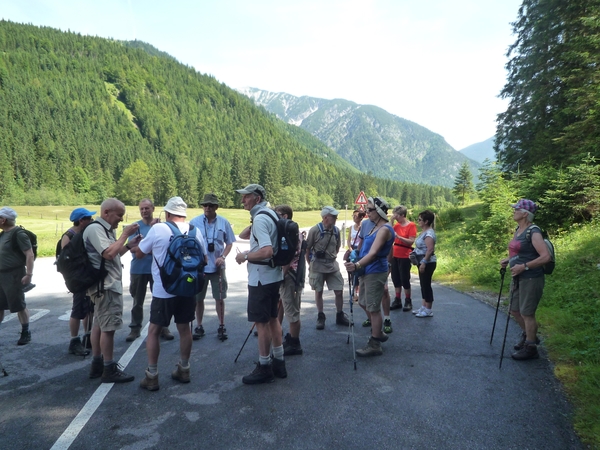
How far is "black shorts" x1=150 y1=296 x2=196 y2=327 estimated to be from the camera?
3.97 meters

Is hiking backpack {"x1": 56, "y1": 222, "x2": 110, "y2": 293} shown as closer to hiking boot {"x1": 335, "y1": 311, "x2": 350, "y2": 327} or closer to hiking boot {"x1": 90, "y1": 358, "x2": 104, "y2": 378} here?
hiking boot {"x1": 90, "y1": 358, "x2": 104, "y2": 378}

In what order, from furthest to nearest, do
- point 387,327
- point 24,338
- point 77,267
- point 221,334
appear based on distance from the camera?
point 387,327
point 221,334
point 24,338
point 77,267

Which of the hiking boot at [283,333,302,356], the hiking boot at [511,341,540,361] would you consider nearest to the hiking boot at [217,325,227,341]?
the hiking boot at [283,333,302,356]

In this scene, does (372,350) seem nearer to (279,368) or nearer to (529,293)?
(279,368)

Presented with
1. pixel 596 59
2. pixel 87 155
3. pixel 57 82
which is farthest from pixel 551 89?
pixel 57 82

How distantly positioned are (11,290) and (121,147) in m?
155

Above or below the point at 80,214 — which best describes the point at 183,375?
below

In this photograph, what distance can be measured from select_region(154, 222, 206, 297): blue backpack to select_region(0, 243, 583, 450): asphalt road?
1.08 m

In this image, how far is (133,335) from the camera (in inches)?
222

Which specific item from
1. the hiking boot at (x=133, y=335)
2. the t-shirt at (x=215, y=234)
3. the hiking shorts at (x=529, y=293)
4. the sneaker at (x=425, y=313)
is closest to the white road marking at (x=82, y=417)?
the hiking boot at (x=133, y=335)

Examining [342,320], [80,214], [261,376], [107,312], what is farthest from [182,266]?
[342,320]

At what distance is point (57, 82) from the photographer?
17025 cm

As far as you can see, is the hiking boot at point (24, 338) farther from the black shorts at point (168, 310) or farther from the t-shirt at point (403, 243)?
the t-shirt at point (403, 243)

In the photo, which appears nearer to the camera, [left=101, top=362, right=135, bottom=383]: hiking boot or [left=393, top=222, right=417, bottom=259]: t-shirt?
[left=101, top=362, right=135, bottom=383]: hiking boot
